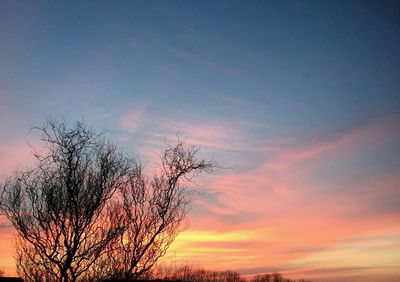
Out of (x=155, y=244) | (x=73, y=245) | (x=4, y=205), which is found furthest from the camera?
(x=155, y=244)

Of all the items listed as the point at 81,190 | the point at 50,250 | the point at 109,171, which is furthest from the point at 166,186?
the point at 50,250

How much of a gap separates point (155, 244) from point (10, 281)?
14.7 metres

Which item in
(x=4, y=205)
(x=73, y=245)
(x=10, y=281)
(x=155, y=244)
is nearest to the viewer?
(x=73, y=245)

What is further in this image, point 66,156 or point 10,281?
point 10,281

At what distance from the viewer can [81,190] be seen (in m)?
16.6

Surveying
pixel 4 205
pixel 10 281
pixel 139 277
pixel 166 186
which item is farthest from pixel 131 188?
pixel 10 281

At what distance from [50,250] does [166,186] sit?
5449 millimetres

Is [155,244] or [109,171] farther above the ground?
[109,171]

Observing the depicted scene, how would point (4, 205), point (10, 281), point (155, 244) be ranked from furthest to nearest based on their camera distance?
point (10, 281), point (155, 244), point (4, 205)

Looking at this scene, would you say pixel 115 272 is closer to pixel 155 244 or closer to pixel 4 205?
pixel 155 244

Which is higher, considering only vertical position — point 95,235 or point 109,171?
point 109,171

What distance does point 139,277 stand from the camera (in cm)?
1883

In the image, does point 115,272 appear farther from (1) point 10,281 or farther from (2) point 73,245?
(1) point 10,281

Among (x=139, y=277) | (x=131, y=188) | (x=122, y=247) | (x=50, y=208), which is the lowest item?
Answer: (x=139, y=277)
